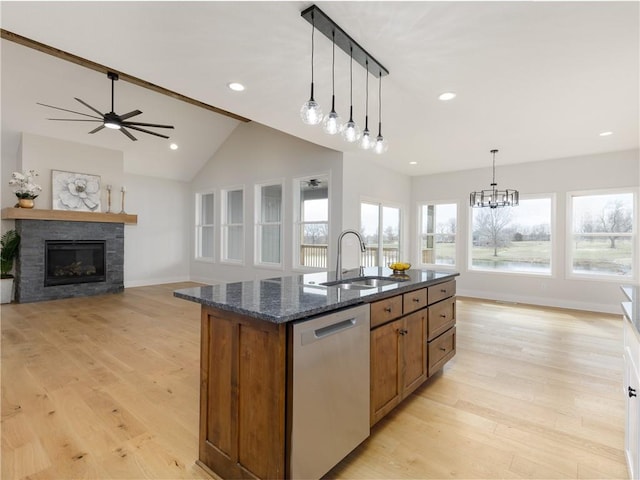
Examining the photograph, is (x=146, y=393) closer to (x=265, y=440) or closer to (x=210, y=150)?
(x=265, y=440)

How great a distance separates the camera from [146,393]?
2523 millimetres

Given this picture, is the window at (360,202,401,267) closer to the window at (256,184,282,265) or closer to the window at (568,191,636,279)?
the window at (256,184,282,265)

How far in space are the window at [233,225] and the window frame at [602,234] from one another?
21.3 ft

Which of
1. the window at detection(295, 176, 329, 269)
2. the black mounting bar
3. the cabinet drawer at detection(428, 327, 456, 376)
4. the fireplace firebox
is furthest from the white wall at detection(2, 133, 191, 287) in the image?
the cabinet drawer at detection(428, 327, 456, 376)

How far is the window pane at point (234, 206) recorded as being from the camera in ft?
25.1

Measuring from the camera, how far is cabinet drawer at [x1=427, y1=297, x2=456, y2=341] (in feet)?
8.63

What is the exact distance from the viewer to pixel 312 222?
6.10 meters

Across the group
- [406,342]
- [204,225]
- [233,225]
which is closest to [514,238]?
[406,342]

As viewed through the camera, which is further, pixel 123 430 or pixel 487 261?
pixel 487 261

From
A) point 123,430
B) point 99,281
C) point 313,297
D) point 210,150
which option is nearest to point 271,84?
point 313,297

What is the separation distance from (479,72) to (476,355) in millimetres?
2769

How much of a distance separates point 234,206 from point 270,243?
1.59 meters

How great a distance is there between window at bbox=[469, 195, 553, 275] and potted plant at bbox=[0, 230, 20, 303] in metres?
8.90

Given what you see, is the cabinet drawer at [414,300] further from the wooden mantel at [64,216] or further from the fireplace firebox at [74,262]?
the fireplace firebox at [74,262]
